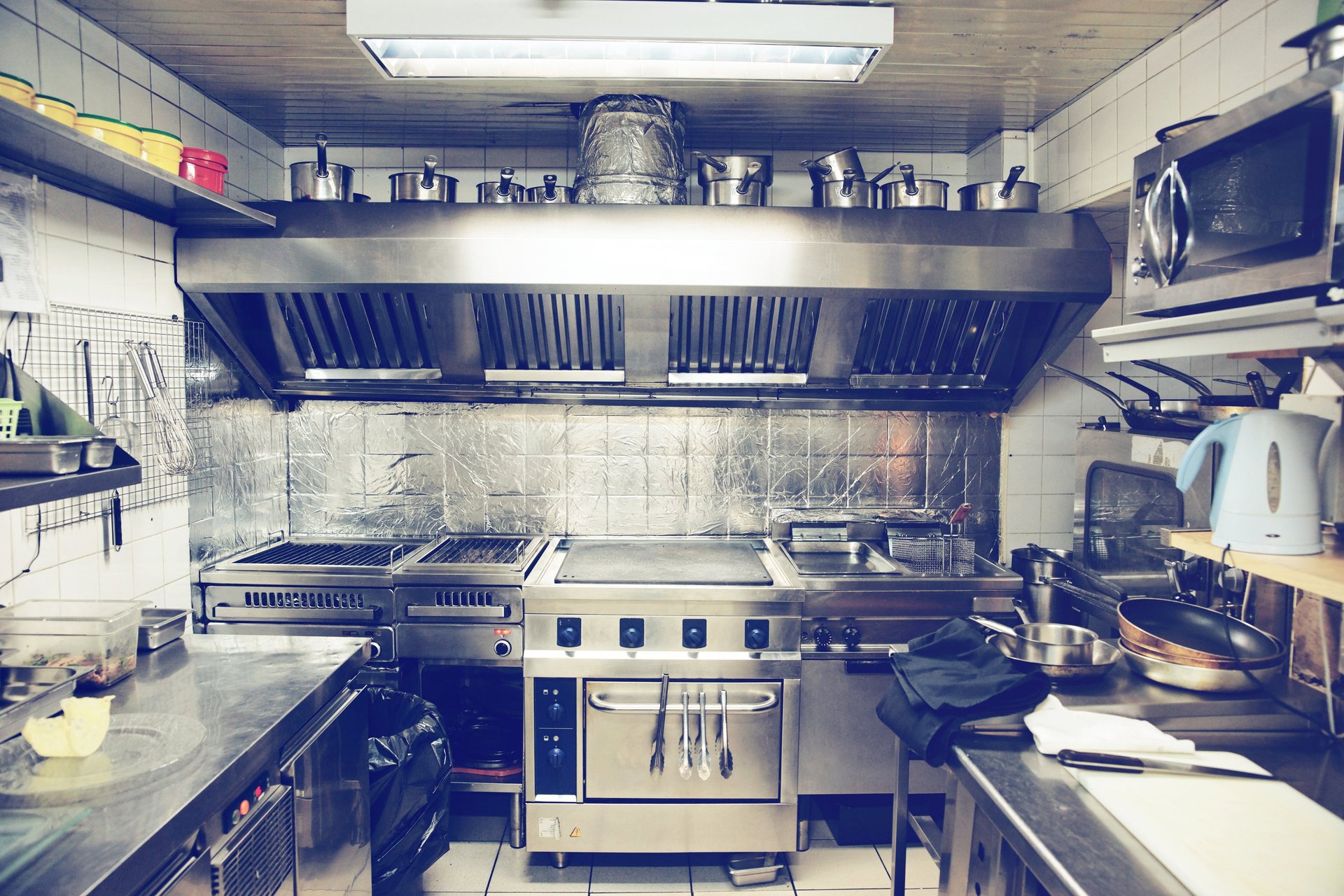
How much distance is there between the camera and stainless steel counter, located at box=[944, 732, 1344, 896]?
43.9 inches

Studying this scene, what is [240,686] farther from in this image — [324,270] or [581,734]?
[324,270]

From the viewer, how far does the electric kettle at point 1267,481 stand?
1306 mm

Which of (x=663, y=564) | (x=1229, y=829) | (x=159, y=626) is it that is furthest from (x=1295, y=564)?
(x=159, y=626)

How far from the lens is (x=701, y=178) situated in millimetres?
2629

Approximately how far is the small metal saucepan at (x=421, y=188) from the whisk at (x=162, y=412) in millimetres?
902

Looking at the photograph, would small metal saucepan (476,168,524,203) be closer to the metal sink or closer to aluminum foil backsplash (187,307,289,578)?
aluminum foil backsplash (187,307,289,578)

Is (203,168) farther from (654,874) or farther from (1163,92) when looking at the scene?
(1163,92)

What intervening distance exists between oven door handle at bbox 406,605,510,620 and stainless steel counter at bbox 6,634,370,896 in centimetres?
55

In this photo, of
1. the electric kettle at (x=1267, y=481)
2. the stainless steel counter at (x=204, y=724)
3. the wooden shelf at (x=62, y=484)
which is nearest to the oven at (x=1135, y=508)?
the electric kettle at (x=1267, y=481)

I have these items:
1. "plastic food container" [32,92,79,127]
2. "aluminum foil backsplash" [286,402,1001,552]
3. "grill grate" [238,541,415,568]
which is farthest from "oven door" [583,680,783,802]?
"plastic food container" [32,92,79,127]

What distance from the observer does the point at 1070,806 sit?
1.29 meters

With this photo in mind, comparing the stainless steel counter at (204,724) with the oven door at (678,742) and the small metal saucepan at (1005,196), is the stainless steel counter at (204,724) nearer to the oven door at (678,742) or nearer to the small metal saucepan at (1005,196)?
the oven door at (678,742)

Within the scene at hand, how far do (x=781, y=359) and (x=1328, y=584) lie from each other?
2.05 meters

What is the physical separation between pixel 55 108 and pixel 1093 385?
2.91 meters
